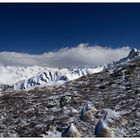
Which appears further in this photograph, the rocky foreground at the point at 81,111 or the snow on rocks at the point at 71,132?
the rocky foreground at the point at 81,111

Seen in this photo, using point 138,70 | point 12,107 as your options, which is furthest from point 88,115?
point 138,70

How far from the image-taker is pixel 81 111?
1248 inches

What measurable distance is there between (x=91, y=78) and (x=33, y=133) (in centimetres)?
2630

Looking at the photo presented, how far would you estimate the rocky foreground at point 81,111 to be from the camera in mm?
28119

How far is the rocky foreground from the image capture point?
2812 centimetres

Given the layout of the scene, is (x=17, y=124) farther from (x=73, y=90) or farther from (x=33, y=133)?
(x=73, y=90)

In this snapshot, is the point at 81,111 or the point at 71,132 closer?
the point at 71,132

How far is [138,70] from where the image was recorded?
48469 millimetres

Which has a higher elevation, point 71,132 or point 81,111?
point 81,111

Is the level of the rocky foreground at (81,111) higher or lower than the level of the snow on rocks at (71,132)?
higher

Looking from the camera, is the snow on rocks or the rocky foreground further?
the rocky foreground

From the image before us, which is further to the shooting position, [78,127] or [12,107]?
[12,107]

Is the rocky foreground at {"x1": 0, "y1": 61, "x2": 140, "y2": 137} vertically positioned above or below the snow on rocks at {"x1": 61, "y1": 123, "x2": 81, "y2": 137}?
above

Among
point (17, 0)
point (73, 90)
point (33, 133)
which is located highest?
point (17, 0)
